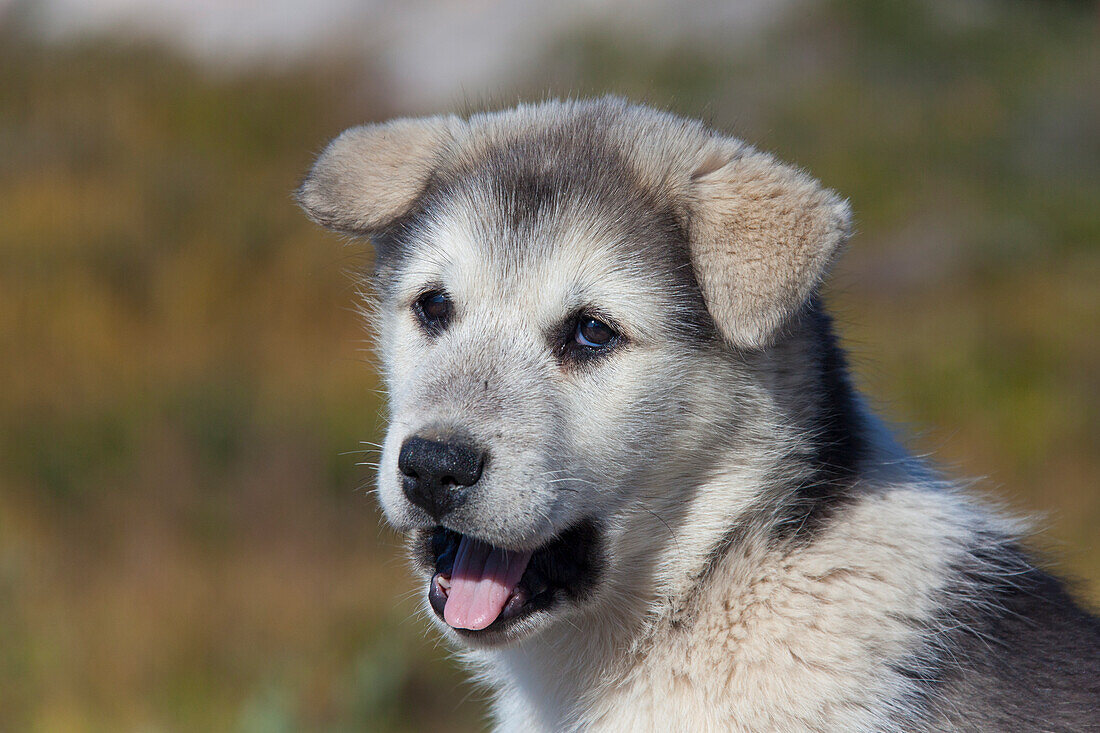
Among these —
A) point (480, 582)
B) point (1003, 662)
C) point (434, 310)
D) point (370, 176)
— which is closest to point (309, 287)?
point (370, 176)

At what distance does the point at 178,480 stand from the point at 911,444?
637cm

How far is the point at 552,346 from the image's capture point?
134 inches

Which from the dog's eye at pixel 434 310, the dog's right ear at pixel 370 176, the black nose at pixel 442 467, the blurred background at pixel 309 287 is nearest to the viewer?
the black nose at pixel 442 467

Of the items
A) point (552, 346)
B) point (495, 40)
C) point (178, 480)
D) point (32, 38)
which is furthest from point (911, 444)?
point (32, 38)

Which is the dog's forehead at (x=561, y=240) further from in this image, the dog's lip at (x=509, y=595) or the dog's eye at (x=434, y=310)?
the dog's lip at (x=509, y=595)

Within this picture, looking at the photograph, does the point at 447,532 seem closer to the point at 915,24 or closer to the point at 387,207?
the point at 387,207

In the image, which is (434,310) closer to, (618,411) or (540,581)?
(618,411)

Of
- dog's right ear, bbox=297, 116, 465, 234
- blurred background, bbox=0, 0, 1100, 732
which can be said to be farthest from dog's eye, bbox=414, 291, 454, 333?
blurred background, bbox=0, 0, 1100, 732

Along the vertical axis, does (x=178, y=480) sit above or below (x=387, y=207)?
below

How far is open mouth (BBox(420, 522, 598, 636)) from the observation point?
10.8ft

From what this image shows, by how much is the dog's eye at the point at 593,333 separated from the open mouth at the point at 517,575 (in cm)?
54

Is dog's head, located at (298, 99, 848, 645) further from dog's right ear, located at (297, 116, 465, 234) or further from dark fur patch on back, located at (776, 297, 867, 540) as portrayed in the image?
dark fur patch on back, located at (776, 297, 867, 540)

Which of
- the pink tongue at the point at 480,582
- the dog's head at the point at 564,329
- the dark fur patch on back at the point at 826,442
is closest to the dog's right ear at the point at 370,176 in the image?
the dog's head at the point at 564,329

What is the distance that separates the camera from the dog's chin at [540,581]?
10.7 ft
